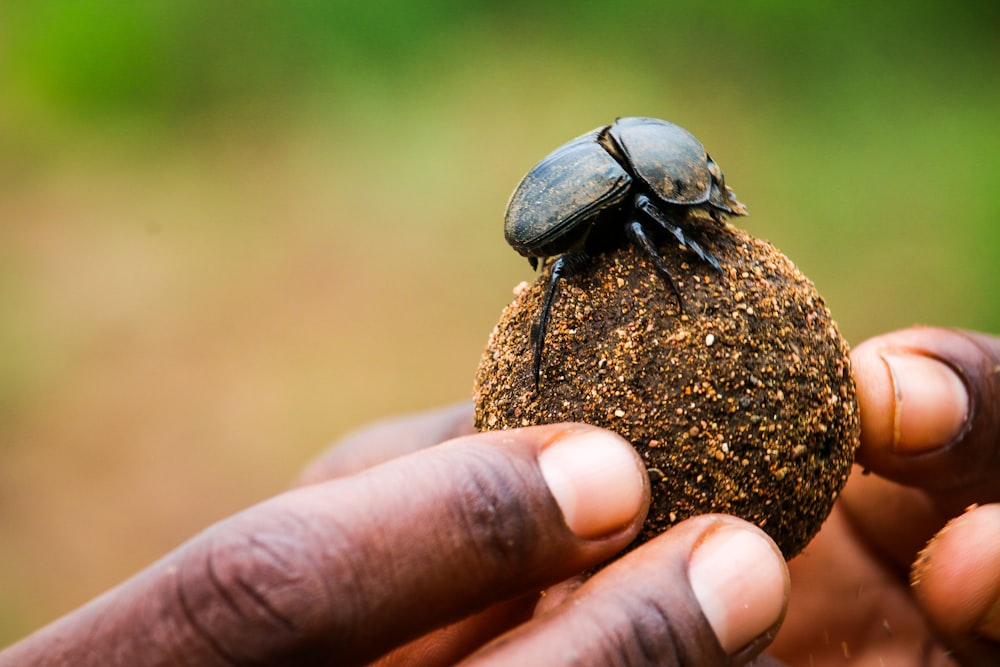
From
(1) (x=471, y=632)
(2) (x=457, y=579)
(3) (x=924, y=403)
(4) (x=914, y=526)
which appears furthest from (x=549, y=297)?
(4) (x=914, y=526)

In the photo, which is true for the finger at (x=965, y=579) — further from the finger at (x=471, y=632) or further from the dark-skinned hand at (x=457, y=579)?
the finger at (x=471, y=632)

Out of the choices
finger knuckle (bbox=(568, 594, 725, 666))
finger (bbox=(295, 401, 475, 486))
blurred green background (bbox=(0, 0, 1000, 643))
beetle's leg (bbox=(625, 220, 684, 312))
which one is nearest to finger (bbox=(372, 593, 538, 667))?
finger knuckle (bbox=(568, 594, 725, 666))

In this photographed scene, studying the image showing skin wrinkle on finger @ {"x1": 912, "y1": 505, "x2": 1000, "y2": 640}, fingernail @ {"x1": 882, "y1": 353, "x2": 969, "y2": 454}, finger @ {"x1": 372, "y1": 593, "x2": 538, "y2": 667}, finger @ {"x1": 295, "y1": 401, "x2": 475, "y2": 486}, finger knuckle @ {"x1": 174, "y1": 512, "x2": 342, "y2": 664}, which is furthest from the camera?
finger @ {"x1": 295, "y1": 401, "x2": 475, "y2": 486}

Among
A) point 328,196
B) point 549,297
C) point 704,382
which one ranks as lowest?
point 704,382

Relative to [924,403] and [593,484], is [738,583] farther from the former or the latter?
[924,403]

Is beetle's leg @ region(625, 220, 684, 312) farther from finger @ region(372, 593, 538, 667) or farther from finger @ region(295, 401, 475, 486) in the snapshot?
finger @ region(295, 401, 475, 486)
